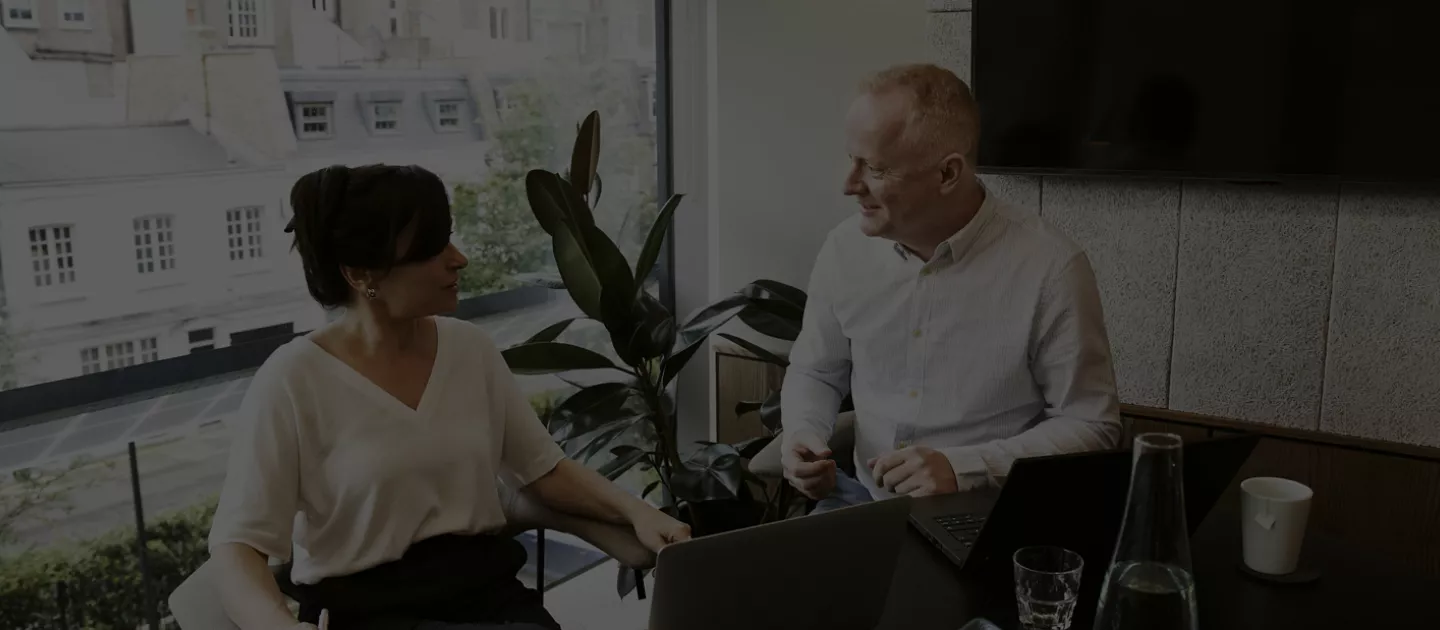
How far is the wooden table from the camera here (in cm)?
124

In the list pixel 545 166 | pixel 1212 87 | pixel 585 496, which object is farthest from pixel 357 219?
pixel 1212 87

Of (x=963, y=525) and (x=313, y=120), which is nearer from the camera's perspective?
(x=963, y=525)

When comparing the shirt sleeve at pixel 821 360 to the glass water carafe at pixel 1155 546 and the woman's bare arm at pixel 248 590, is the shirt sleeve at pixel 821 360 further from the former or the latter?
the glass water carafe at pixel 1155 546

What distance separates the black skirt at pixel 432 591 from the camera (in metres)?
1.64

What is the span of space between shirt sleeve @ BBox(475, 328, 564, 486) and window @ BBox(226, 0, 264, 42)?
82cm

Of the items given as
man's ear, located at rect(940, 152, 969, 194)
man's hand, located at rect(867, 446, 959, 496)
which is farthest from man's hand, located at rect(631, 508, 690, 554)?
man's ear, located at rect(940, 152, 969, 194)

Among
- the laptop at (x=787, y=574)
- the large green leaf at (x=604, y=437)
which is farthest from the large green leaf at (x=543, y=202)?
the laptop at (x=787, y=574)

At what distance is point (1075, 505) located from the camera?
1262 millimetres

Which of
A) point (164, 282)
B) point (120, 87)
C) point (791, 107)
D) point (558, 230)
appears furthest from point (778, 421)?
point (120, 87)

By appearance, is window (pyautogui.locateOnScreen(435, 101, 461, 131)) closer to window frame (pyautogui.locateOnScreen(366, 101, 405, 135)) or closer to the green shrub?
window frame (pyautogui.locateOnScreen(366, 101, 405, 135))

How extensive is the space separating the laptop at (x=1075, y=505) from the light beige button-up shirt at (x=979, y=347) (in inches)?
16.9

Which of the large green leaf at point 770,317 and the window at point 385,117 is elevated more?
the window at point 385,117

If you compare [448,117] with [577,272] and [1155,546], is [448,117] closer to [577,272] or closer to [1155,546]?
[577,272]

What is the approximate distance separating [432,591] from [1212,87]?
1774mm
